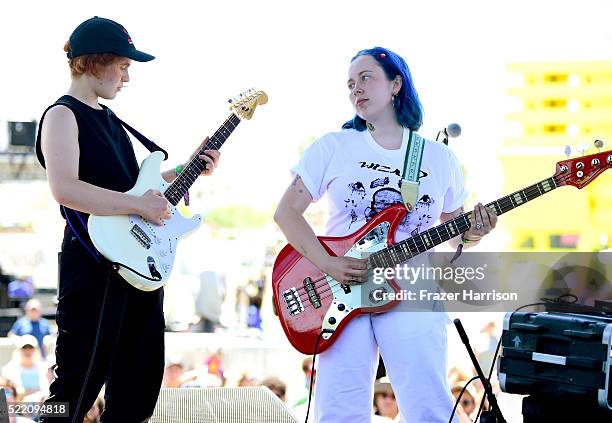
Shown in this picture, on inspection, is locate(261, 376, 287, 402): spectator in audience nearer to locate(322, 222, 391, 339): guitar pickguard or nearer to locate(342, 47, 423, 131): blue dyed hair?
locate(322, 222, 391, 339): guitar pickguard

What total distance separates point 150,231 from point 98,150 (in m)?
0.32

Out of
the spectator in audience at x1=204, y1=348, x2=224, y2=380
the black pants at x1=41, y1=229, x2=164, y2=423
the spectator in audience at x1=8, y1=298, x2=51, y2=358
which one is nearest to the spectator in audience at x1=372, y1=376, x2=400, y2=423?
the spectator in audience at x1=204, y1=348, x2=224, y2=380

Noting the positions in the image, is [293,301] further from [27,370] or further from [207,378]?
[27,370]

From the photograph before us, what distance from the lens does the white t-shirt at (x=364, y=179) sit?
9.81 feet

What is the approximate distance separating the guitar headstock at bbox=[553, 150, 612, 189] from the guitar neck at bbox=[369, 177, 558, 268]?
0.06 m

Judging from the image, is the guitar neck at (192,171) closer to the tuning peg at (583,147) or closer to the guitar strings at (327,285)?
the guitar strings at (327,285)

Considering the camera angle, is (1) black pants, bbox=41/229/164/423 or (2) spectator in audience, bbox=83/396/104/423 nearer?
(1) black pants, bbox=41/229/164/423

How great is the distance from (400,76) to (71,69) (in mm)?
1122

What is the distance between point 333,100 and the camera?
1390cm

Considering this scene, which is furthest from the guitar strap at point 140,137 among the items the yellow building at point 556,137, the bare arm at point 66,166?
the yellow building at point 556,137

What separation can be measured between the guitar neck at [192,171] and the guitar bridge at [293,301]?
1.65ft

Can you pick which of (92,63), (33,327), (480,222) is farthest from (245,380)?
(92,63)

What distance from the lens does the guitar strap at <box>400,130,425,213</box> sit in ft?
9.74

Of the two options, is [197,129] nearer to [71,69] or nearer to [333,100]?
[333,100]
